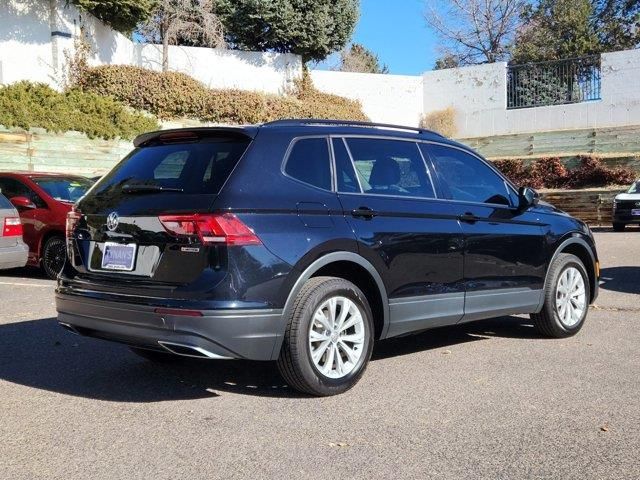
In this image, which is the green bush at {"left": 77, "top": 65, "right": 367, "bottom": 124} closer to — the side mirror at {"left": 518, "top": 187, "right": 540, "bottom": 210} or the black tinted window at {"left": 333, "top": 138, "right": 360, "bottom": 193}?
the side mirror at {"left": 518, "top": 187, "right": 540, "bottom": 210}

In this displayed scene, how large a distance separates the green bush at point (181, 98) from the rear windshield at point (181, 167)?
18.1 m

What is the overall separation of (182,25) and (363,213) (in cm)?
2251

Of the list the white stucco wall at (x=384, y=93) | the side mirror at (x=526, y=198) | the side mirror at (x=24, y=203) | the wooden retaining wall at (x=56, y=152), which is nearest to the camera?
the side mirror at (x=526, y=198)

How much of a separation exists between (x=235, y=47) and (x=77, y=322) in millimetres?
25187

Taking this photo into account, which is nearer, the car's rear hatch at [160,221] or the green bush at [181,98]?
the car's rear hatch at [160,221]

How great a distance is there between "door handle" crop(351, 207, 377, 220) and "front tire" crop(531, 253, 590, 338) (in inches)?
90.2

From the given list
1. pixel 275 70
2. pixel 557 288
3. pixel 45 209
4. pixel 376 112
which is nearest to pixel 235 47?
pixel 275 70

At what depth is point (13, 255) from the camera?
955 cm

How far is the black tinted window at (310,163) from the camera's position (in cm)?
489

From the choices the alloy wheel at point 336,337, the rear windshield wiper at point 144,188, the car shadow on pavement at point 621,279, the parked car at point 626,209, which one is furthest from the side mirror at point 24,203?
the parked car at point 626,209

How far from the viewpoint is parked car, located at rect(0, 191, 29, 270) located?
945cm

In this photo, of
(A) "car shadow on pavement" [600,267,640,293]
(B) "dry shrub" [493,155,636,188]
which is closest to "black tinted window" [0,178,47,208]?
(A) "car shadow on pavement" [600,267,640,293]

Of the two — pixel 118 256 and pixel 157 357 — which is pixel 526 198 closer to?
pixel 157 357

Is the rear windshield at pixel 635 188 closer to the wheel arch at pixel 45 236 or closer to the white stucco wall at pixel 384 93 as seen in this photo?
the white stucco wall at pixel 384 93
